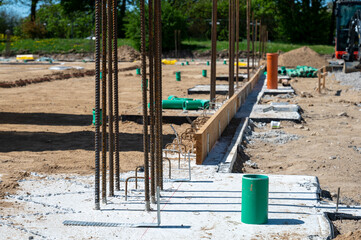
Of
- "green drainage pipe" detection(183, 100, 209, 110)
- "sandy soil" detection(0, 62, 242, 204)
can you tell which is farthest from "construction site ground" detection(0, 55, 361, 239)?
"green drainage pipe" detection(183, 100, 209, 110)

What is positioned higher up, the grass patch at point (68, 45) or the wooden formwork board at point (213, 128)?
the grass patch at point (68, 45)

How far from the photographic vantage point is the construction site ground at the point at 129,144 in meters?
7.96

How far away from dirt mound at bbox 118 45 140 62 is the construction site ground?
99.7 feet

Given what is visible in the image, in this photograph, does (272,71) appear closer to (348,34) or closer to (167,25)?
(348,34)

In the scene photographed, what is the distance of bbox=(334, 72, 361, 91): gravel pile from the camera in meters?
22.1

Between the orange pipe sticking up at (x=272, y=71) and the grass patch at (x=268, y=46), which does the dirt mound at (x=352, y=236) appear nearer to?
the orange pipe sticking up at (x=272, y=71)

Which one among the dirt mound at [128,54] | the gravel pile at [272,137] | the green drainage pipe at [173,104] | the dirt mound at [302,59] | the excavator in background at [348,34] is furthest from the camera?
the dirt mound at [128,54]

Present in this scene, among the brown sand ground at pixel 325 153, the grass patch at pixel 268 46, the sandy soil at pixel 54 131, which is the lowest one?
the brown sand ground at pixel 325 153

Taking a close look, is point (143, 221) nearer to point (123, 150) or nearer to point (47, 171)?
point (47, 171)

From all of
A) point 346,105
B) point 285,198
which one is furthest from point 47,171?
point 346,105

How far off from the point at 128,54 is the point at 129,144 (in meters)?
40.4

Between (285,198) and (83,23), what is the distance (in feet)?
245

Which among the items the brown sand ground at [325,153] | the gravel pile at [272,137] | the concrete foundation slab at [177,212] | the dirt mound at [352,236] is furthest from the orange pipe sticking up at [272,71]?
the dirt mound at [352,236]

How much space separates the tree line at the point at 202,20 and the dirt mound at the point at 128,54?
5.25 feet
